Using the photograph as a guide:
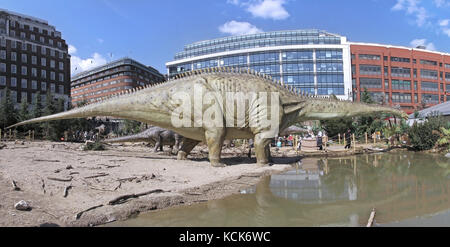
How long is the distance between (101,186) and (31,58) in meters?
42.4

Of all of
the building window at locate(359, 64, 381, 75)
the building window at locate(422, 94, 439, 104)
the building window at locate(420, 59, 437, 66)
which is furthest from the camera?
the building window at locate(420, 59, 437, 66)

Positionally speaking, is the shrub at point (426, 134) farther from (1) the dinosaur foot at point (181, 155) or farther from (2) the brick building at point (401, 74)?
(2) the brick building at point (401, 74)

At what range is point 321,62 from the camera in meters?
38.9

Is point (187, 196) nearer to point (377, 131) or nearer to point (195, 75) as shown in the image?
point (195, 75)

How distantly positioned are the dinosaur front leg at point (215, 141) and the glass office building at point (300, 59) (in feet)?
106

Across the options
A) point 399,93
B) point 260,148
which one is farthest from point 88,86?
point 260,148

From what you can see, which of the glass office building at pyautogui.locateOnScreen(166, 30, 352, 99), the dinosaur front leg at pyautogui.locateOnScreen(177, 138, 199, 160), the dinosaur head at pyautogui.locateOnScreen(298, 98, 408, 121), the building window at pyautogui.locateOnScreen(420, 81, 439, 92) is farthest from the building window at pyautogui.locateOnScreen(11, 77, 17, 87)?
the building window at pyautogui.locateOnScreen(420, 81, 439, 92)

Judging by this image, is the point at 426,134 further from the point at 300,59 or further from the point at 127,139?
the point at 300,59

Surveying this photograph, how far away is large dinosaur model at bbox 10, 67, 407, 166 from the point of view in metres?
6.61

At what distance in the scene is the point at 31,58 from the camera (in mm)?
36844

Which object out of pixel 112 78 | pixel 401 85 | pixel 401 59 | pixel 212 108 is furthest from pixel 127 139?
pixel 112 78

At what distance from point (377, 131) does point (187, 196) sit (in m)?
18.8

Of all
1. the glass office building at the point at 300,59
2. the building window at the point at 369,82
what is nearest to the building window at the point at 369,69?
the building window at the point at 369,82

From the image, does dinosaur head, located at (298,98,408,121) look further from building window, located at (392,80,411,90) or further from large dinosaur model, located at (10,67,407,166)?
building window, located at (392,80,411,90)
